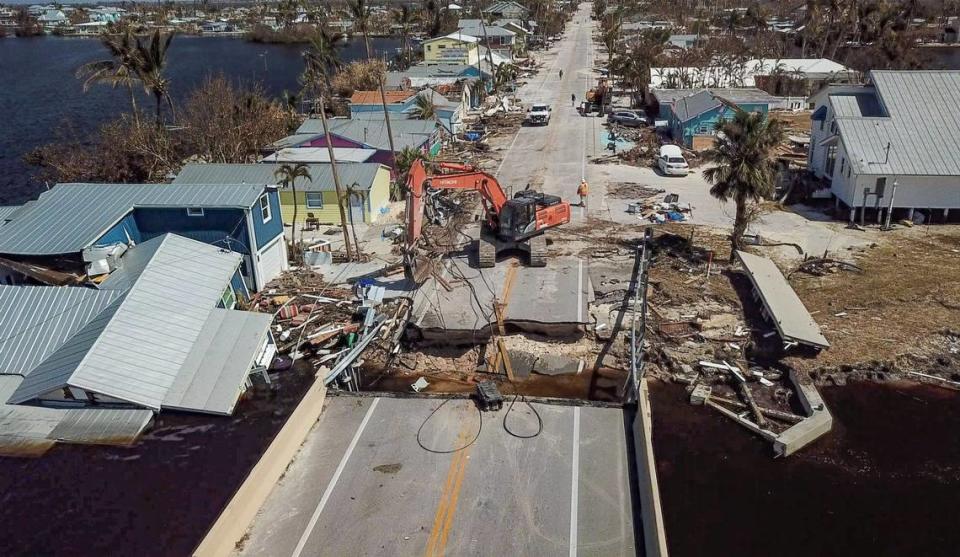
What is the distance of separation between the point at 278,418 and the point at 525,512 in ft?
31.0

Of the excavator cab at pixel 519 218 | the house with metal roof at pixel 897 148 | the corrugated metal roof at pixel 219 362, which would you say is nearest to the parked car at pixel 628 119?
the house with metal roof at pixel 897 148

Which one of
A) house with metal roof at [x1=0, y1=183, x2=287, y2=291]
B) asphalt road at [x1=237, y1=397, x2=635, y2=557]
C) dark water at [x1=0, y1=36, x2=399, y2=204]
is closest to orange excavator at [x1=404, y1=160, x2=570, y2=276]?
house with metal roof at [x1=0, y1=183, x2=287, y2=291]

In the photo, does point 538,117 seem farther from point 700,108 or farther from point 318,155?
point 318,155

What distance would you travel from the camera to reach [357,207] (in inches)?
1401

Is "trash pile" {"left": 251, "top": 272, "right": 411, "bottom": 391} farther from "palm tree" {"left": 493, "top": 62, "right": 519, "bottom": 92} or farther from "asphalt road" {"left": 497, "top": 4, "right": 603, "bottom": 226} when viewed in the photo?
"palm tree" {"left": 493, "top": 62, "right": 519, "bottom": 92}

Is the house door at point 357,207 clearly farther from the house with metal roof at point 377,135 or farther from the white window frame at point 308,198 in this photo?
the house with metal roof at point 377,135

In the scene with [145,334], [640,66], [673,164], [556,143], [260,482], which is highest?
[640,66]

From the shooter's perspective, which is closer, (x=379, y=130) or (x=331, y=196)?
(x=331, y=196)

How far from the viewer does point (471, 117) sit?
64.3 meters

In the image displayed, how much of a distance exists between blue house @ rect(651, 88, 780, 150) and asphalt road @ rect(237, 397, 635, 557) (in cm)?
3459

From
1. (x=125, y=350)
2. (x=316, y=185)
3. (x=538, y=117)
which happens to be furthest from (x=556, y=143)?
(x=125, y=350)

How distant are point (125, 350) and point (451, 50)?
69.4 m

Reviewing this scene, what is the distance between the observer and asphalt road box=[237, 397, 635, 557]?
14.4 metres

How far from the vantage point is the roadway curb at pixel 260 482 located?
13.7 metres
